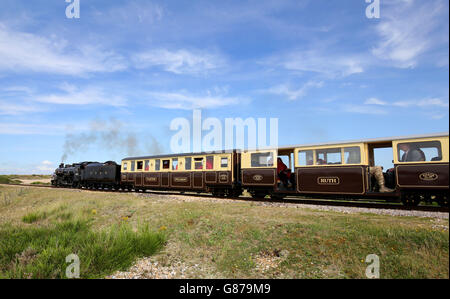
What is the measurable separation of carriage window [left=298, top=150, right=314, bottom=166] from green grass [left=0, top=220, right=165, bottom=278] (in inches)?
296

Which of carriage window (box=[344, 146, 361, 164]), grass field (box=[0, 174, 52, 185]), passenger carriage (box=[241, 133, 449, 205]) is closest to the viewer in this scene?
passenger carriage (box=[241, 133, 449, 205])

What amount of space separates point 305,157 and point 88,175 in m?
25.1

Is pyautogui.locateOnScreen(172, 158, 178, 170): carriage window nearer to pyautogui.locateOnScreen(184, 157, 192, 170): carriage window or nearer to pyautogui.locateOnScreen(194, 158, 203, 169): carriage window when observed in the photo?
pyautogui.locateOnScreen(184, 157, 192, 170): carriage window

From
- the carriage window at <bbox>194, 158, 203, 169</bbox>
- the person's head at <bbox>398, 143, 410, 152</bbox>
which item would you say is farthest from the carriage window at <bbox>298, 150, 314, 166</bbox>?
the carriage window at <bbox>194, 158, 203, 169</bbox>

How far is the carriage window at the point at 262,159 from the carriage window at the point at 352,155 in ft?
12.3

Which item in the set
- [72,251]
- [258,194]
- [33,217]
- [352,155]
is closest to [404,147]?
[352,155]

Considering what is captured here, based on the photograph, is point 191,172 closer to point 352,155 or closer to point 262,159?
point 262,159

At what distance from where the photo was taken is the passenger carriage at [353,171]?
9961mm

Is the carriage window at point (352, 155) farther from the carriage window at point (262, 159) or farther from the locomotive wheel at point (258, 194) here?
the locomotive wheel at point (258, 194)

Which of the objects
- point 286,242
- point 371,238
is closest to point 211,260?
point 286,242

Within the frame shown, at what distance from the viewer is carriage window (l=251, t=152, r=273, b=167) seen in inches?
567

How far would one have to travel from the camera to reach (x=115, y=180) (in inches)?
1031

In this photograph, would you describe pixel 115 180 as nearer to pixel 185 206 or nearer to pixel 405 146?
pixel 185 206
